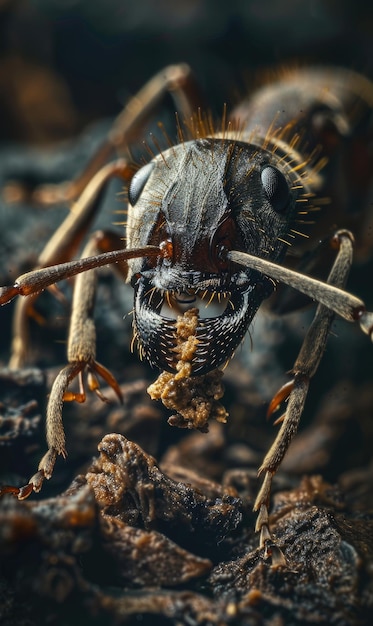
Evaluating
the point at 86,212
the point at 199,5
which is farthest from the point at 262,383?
the point at 199,5

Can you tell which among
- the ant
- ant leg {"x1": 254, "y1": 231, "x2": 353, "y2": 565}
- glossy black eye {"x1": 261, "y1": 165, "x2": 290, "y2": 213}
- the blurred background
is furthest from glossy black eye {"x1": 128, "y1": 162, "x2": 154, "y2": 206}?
the blurred background

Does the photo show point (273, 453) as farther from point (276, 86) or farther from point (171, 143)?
point (276, 86)

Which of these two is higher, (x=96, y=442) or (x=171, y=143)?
(x=171, y=143)

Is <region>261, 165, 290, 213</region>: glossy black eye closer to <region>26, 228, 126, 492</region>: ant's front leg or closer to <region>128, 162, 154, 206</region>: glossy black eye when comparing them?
<region>128, 162, 154, 206</region>: glossy black eye

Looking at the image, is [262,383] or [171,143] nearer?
[171,143]

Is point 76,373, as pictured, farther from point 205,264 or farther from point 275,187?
point 275,187

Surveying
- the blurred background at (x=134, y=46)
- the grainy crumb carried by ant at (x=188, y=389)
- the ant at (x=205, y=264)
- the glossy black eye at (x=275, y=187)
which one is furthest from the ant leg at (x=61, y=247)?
the blurred background at (x=134, y=46)
